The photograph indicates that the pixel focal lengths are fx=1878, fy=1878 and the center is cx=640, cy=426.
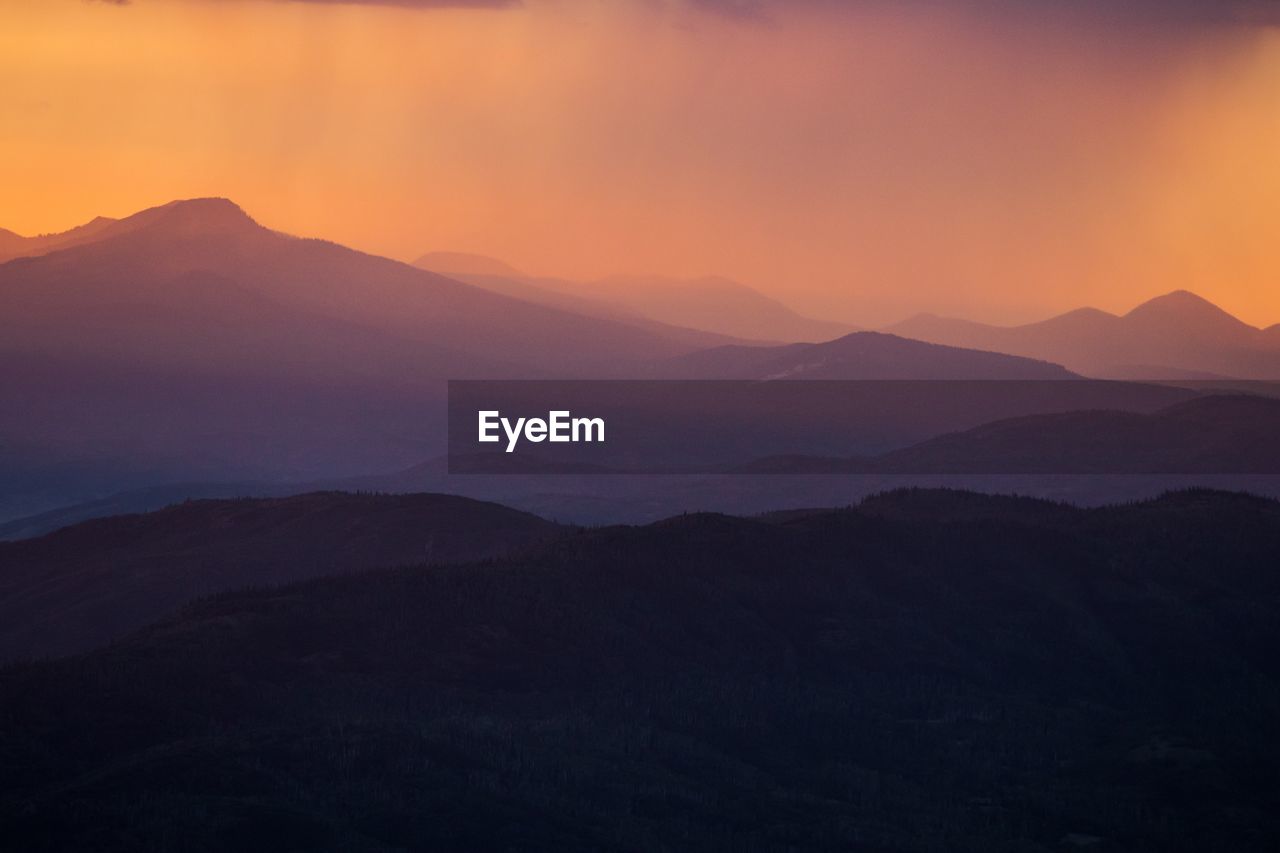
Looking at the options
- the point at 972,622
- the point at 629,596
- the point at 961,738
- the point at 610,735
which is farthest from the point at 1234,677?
the point at 610,735

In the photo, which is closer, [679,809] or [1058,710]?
[679,809]

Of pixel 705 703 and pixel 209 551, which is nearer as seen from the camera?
pixel 705 703

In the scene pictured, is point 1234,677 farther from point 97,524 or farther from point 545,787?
point 97,524

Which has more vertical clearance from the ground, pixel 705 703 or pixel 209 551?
pixel 209 551

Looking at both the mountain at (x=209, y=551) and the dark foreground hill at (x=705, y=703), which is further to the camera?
the mountain at (x=209, y=551)
